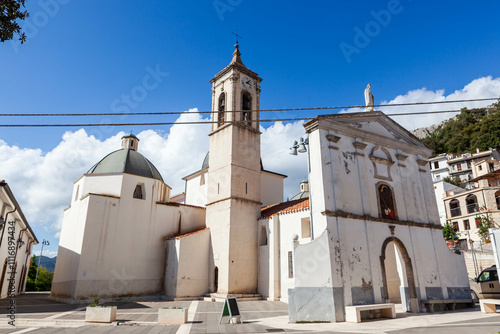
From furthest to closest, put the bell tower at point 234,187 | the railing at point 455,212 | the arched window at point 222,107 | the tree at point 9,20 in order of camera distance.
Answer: the railing at point 455,212, the arched window at point 222,107, the bell tower at point 234,187, the tree at point 9,20

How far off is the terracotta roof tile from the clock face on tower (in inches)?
374

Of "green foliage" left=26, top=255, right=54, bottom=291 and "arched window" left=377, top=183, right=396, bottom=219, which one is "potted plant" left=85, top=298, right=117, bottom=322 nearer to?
"arched window" left=377, top=183, right=396, bottom=219

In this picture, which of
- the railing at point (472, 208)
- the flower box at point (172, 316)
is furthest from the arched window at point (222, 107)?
the railing at point (472, 208)

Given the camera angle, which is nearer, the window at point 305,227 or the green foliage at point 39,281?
the window at point 305,227

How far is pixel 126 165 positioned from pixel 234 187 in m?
8.04

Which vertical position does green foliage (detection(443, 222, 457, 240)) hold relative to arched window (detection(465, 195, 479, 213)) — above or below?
below

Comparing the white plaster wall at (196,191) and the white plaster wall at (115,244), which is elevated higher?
the white plaster wall at (196,191)

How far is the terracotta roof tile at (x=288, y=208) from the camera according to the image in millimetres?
18766

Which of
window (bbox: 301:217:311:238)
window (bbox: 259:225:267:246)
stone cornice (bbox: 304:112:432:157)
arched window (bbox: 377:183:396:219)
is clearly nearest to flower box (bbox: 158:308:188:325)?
window (bbox: 301:217:311:238)

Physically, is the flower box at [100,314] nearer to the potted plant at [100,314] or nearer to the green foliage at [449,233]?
the potted plant at [100,314]

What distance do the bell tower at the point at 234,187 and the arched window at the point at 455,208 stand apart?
34.4m

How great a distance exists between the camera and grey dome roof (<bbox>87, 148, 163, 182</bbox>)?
889 inches

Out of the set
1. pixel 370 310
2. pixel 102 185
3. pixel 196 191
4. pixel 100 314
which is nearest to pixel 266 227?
pixel 196 191

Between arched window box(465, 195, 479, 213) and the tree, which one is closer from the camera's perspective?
the tree
